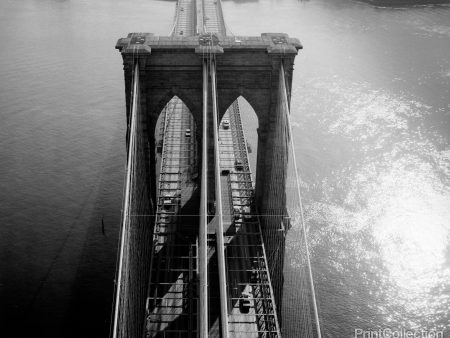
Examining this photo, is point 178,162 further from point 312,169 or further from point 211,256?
point 211,256

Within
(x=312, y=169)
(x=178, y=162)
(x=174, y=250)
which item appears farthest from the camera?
(x=312, y=169)

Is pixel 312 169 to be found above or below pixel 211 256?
below

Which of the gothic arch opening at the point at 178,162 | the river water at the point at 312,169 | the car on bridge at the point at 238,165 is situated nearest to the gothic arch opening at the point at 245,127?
the car on bridge at the point at 238,165

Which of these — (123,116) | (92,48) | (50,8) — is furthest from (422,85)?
(50,8)

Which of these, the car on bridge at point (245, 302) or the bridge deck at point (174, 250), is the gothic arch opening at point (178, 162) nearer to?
the bridge deck at point (174, 250)

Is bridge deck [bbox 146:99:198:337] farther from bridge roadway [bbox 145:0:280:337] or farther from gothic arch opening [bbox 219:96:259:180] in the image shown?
gothic arch opening [bbox 219:96:259:180]

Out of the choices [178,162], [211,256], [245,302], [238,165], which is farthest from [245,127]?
[245,302]
